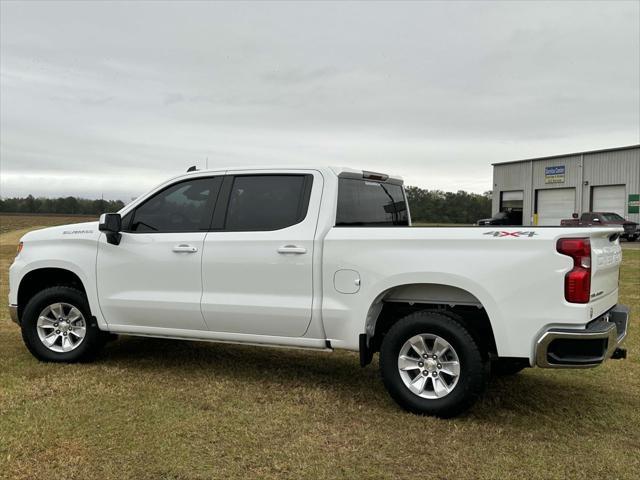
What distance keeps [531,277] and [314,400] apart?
1998mm

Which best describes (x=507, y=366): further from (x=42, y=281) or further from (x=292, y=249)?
(x=42, y=281)

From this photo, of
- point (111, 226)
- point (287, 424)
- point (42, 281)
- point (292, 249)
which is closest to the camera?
point (287, 424)

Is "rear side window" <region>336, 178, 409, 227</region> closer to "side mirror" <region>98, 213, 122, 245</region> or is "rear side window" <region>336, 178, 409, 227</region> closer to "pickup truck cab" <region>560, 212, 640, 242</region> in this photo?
"side mirror" <region>98, 213, 122, 245</region>

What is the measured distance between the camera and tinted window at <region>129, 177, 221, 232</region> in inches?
217

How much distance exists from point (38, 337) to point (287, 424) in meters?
2.99

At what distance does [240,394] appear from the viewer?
5.07 meters

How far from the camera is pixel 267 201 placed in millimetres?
5281

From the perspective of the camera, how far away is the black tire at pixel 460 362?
14.3 ft

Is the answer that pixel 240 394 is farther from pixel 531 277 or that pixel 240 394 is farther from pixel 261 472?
pixel 531 277

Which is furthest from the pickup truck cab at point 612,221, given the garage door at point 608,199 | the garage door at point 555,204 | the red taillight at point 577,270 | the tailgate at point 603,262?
the red taillight at point 577,270

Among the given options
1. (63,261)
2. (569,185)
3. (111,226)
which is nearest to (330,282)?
(111,226)

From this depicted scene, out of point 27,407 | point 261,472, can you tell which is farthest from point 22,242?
point 261,472

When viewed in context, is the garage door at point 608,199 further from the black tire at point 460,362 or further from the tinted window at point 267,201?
the black tire at point 460,362

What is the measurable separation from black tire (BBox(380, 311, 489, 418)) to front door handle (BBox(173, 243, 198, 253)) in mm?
1863
